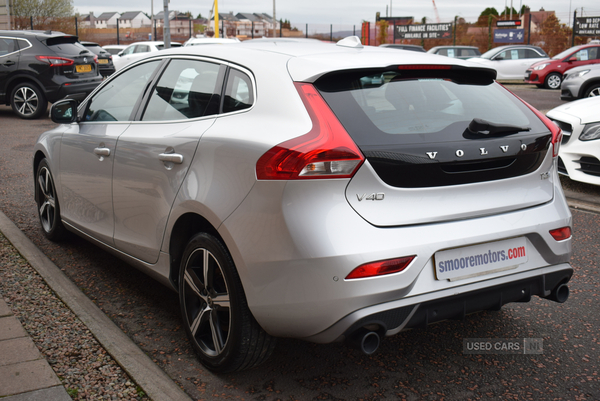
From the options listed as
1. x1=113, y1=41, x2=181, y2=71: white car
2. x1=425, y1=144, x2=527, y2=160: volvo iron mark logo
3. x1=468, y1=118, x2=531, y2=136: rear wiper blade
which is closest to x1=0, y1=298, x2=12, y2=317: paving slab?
x1=425, y1=144, x2=527, y2=160: volvo iron mark logo

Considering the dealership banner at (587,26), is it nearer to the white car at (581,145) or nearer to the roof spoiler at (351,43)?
the white car at (581,145)

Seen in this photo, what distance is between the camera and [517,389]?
2.86 meters

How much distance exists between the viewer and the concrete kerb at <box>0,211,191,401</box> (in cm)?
278

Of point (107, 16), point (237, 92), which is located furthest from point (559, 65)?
point (107, 16)

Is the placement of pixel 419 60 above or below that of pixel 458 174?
above

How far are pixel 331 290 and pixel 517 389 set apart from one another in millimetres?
1118

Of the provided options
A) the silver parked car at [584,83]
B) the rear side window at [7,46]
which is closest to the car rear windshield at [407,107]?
the rear side window at [7,46]

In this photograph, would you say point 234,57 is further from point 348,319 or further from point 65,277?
point 65,277

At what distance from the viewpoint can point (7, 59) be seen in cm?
1372

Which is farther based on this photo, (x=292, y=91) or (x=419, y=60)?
(x=419, y=60)

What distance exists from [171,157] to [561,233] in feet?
6.41

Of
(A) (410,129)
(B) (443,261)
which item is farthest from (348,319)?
(A) (410,129)

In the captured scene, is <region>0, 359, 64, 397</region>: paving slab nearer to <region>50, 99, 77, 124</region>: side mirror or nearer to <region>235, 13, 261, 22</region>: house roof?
<region>50, 99, 77, 124</region>: side mirror

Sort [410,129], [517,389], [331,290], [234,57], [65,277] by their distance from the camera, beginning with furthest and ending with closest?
1. [65,277]
2. [234,57]
3. [517,389]
4. [410,129]
5. [331,290]
